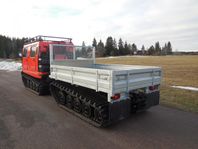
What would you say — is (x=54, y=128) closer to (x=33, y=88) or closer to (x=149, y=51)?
(x=33, y=88)

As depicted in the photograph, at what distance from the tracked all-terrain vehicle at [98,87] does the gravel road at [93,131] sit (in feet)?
1.14

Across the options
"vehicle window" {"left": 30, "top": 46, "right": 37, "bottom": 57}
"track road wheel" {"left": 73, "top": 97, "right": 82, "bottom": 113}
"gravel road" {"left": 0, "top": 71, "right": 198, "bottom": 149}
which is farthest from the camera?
"vehicle window" {"left": 30, "top": 46, "right": 37, "bottom": 57}

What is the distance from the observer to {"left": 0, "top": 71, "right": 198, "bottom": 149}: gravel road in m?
3.42

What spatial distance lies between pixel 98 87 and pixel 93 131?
41.8 inches

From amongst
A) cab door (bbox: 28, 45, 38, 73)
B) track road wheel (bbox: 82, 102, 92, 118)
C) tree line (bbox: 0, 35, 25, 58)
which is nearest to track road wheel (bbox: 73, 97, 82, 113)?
track road wheel (bbox: 82, 102, 92, 118)

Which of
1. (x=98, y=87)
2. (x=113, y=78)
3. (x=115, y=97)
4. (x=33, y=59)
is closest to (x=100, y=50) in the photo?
(x=33, y=59)

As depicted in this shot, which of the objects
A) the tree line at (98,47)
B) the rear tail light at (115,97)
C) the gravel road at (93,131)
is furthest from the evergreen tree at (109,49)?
the rear tail light at (115,97)

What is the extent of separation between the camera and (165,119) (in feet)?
15.4

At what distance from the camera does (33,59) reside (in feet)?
25.7

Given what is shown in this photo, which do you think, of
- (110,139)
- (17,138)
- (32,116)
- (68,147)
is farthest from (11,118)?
(110,139)

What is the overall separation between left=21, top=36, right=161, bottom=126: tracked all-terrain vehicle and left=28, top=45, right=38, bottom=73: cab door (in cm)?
15

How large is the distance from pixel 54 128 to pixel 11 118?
164 cm

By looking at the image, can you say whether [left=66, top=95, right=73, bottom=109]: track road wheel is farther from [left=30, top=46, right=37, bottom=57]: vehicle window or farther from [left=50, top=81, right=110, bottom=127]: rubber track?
[left=30, top=46, right=37, bottom=57]: vehicle window

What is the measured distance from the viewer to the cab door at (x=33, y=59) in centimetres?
752
